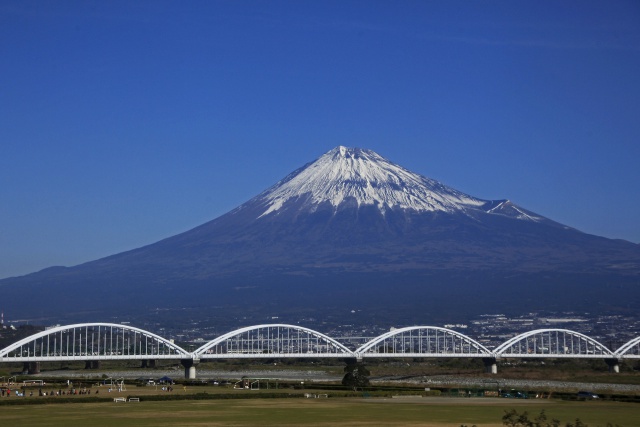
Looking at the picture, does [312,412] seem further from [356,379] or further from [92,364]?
[92,364]

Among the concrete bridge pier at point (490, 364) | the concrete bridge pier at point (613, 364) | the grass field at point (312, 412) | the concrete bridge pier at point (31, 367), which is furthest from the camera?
the concrete bridge pier at point (613, 364)

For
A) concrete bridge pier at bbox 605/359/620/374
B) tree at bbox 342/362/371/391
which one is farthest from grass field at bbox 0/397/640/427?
concrete bridge pier at bbox 605/359/620/374

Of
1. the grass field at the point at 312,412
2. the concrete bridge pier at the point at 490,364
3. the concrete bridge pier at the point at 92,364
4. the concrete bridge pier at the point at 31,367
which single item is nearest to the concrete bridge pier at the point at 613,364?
the concrete bridge pier at the point at 490,364

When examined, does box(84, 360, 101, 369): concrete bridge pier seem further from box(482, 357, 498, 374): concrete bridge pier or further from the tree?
the tree

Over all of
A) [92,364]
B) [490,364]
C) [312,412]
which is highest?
[92,364]

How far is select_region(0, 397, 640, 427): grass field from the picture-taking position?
5191 cm

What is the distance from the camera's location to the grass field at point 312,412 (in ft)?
170

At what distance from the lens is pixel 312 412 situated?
2283 inches

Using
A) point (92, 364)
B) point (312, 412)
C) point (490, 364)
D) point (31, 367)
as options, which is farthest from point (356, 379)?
point (92, 364)

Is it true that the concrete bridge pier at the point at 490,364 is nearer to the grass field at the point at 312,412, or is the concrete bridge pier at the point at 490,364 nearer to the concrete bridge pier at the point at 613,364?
the concrete bridge pier at the point at 613,364

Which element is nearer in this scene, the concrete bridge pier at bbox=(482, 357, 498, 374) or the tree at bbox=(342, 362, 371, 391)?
the tree at bbox=(342, 362, 371, 391)

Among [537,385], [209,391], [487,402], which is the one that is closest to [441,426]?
[487,402]

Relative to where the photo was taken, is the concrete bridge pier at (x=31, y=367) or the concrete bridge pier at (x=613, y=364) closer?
the concrete bridge pier at (x=31, y=367)

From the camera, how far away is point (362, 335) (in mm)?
192625
